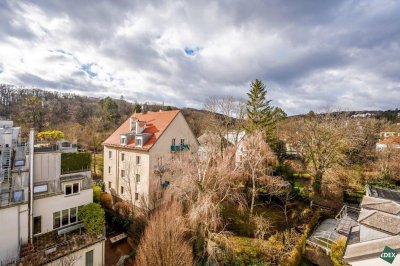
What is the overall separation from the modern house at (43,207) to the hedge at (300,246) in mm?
13700

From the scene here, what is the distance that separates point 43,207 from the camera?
13.8 meters

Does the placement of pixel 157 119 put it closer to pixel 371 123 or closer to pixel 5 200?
pixel 5 200

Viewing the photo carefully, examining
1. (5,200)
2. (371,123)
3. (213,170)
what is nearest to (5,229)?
(5,200)

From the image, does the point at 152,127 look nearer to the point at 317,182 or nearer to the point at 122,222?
the point at 122,222

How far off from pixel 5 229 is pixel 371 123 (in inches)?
2474

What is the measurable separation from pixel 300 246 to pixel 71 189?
60.8 feet

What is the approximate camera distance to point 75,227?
15258 millimetres

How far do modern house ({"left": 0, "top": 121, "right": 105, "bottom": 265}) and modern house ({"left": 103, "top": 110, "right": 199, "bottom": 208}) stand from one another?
678 cm

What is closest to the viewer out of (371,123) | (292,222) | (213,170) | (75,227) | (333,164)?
(75,227)

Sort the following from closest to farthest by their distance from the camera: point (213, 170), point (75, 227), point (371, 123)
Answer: point (75, 227), point (213, 170), point (371, 123)

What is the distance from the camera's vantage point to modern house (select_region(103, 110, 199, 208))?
22984mm

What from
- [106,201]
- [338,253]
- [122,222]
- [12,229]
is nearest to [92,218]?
[12,229]

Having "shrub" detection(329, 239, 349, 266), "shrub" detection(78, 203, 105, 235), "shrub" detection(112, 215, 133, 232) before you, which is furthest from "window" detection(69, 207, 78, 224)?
"shrub" detection(329, 239, 349, 266)

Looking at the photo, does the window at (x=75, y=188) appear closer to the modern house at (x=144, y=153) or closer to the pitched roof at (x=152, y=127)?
the modern house at (x=144, y=153)
